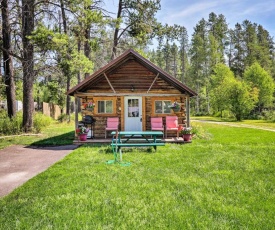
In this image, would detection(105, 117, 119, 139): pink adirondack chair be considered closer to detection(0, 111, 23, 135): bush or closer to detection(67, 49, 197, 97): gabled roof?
detection(67, 49, 197, 97): gabled roof

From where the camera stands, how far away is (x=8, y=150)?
378 inches

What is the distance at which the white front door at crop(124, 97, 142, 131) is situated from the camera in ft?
42.8

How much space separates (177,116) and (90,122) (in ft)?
15.6

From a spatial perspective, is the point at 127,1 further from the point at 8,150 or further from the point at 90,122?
the point at 8,150

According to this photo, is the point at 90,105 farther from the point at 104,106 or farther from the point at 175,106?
the point at 175,106

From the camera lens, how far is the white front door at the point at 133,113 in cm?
1303

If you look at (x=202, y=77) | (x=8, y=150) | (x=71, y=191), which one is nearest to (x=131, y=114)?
(x=8, y=150)

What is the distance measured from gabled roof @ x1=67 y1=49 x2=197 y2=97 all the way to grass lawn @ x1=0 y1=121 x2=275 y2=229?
5.68 m

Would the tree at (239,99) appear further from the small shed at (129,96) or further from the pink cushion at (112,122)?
the pink cushion at (112,122)

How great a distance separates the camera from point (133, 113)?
13109mm

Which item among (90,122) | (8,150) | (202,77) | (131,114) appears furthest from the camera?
(202,77)

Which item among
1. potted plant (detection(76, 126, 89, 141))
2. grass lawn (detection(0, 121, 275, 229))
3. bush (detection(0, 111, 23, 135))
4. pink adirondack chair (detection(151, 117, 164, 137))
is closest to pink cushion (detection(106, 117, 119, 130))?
potted plant (detection(76, 126, 89, 141))

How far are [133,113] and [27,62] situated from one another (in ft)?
21.4

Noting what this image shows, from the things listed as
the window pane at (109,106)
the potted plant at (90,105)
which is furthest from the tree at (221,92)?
the potted plant at (90,105)
